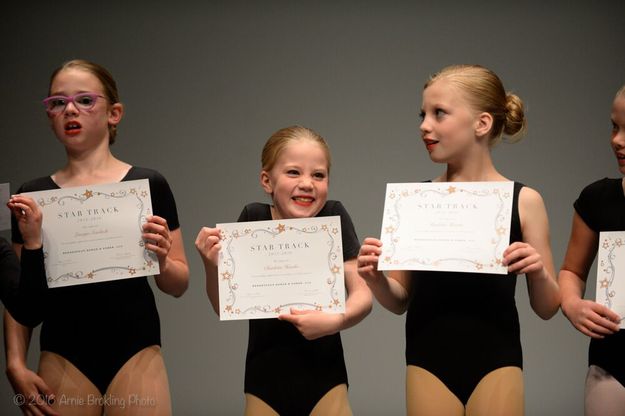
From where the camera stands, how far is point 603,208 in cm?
213

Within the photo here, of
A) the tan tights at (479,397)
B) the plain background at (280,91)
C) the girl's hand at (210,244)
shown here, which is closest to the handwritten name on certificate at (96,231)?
the girl's hand at (210,244)

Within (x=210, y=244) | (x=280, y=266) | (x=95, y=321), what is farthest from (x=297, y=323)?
(x=95, y=321)

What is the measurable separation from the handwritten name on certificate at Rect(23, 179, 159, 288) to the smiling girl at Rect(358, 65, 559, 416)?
22.8 inches

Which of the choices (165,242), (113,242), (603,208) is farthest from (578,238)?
(113,242)

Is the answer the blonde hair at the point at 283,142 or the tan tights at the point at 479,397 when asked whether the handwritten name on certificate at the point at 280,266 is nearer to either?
the blonde hair at the point at 283,142

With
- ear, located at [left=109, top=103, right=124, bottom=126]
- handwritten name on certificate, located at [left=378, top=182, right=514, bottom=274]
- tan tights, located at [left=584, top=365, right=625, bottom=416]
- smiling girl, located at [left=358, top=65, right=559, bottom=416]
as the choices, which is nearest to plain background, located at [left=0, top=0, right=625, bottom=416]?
ear, located at [left=109, top=103, right=124, bottom=126]

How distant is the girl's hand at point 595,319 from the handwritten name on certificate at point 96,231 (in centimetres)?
109

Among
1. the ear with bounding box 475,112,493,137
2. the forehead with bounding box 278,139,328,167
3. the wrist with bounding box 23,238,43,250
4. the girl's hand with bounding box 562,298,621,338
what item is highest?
the ear with bounding box 475,112,493,137

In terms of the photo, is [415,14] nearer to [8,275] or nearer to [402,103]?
[402,103]

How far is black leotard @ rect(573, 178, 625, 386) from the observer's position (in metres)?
2.01

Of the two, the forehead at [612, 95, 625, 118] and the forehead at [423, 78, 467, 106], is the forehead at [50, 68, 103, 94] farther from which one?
the forehead at [612, 95, 625, 118]

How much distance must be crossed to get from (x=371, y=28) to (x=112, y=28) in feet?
3.67

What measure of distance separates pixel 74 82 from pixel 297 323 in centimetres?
89

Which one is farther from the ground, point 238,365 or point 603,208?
point 603,208
